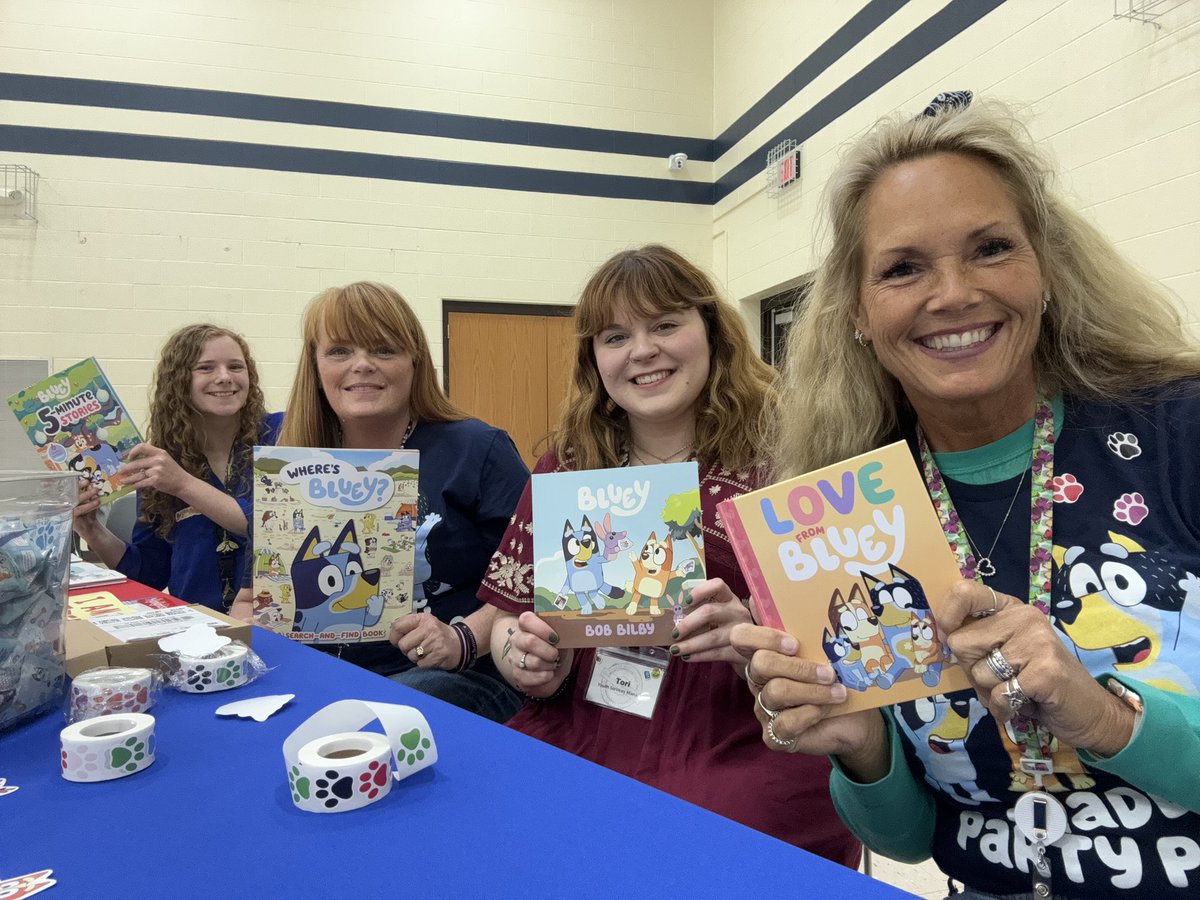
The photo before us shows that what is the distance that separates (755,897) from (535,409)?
5.39m

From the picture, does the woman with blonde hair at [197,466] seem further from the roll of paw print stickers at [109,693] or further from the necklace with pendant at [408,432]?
the roll of paw print stickers at [109,693]

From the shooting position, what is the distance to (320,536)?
1.47 m

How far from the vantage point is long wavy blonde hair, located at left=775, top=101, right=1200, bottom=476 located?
1.02 meters

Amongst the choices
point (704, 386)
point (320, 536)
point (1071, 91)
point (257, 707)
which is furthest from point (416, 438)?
point (1071, 91)

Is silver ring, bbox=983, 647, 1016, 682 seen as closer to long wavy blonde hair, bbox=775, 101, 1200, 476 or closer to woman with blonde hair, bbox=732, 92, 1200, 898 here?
woman with blonde hair, bbox=732, 92, 1200, 898

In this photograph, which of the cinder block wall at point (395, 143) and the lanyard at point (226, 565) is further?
the cinder block wall at point (395, 143)

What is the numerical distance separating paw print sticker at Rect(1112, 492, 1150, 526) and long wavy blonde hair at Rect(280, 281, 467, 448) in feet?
5.03

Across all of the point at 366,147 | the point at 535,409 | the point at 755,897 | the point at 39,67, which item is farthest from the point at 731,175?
the point at 755,897

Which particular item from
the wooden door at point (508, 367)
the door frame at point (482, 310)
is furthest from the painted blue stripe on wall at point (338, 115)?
the wooden door at point (508, 367)

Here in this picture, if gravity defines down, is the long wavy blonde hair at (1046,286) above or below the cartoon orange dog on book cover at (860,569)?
above

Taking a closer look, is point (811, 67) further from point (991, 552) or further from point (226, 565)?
point (991, 552)

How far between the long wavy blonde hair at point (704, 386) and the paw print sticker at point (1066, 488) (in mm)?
565

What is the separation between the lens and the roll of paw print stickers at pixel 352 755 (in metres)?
0.72

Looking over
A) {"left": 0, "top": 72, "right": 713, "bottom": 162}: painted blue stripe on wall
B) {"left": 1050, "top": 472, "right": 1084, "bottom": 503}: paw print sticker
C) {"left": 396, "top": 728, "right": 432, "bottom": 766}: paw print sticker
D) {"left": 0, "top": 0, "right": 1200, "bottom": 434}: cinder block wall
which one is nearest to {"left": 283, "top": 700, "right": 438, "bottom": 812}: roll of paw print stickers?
{"left": 396, "top": 728, "right": 432, "bottom": 766}: paw print sticker
